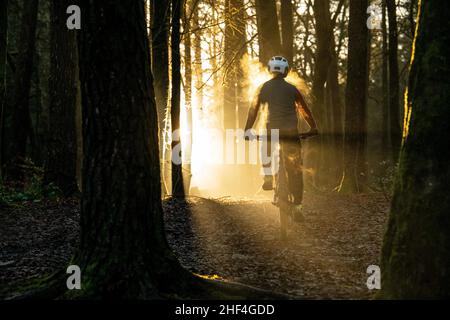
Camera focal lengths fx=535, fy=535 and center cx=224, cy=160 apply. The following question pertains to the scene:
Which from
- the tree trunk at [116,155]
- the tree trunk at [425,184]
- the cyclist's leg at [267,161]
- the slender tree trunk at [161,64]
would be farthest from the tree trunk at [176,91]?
the tree trunk at [425,184]

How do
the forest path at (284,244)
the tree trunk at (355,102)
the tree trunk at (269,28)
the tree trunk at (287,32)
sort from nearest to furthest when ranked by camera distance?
the forest path at (284,244), the tree trunk at (355,102), the tree trunk at (269,28), the tree trunk at (287,32)

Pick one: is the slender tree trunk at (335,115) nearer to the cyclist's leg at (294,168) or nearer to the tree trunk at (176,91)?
the tree trunk at (176,91)

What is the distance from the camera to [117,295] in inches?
157

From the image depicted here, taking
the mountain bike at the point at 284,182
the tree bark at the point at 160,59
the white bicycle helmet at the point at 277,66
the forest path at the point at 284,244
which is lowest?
the forest path at the point at 284,244

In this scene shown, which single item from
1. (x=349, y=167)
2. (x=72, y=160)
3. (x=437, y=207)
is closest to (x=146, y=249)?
(x=437, y=207)

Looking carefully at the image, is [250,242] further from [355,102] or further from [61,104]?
[355,102]

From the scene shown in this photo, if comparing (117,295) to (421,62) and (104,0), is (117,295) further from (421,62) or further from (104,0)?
(421,62)

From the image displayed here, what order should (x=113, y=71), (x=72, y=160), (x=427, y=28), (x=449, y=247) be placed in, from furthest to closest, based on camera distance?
(x=72, y=160) → (x=113, y=71) → (x=427, y=28) → (x=449, y=247)

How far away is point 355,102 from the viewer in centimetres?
1302

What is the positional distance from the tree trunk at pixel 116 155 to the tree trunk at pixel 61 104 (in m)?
7.04

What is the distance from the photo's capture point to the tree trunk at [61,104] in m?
10.9

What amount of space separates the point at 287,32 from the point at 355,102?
3419 millimetres

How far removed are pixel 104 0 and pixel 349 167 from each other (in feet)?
31.6
